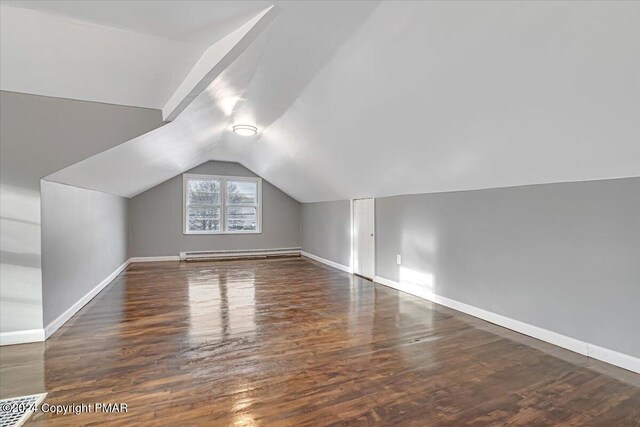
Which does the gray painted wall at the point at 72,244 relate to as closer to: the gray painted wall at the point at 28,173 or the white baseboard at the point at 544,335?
the gray painted wall at the point at 28,173

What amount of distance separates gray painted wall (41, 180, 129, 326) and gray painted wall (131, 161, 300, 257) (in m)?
1.80

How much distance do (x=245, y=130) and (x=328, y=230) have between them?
296 cm

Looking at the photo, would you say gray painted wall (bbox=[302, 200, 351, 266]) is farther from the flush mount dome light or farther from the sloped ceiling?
the flush mount dome light

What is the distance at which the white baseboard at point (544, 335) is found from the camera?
7.63 feet

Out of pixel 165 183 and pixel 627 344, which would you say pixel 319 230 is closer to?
pixel 165 183

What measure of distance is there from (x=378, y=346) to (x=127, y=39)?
2.99m

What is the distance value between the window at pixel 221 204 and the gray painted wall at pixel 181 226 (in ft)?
0.42

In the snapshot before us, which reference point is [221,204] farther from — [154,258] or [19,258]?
[19,258]

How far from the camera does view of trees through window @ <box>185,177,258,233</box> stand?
742 cm

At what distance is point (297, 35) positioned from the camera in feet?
7.32

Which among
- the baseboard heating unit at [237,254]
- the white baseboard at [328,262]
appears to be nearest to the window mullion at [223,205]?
the baseboard heating unit at [237,254]

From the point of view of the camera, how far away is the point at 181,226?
726cm

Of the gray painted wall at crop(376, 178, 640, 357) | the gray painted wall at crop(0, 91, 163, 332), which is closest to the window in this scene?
the gray painted wall at crop(0, 91, 163, 332)

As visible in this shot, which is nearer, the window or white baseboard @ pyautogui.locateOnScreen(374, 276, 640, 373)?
white baseboard @ pyautogui.locateOnScreen(374, 276, 640, 373)
